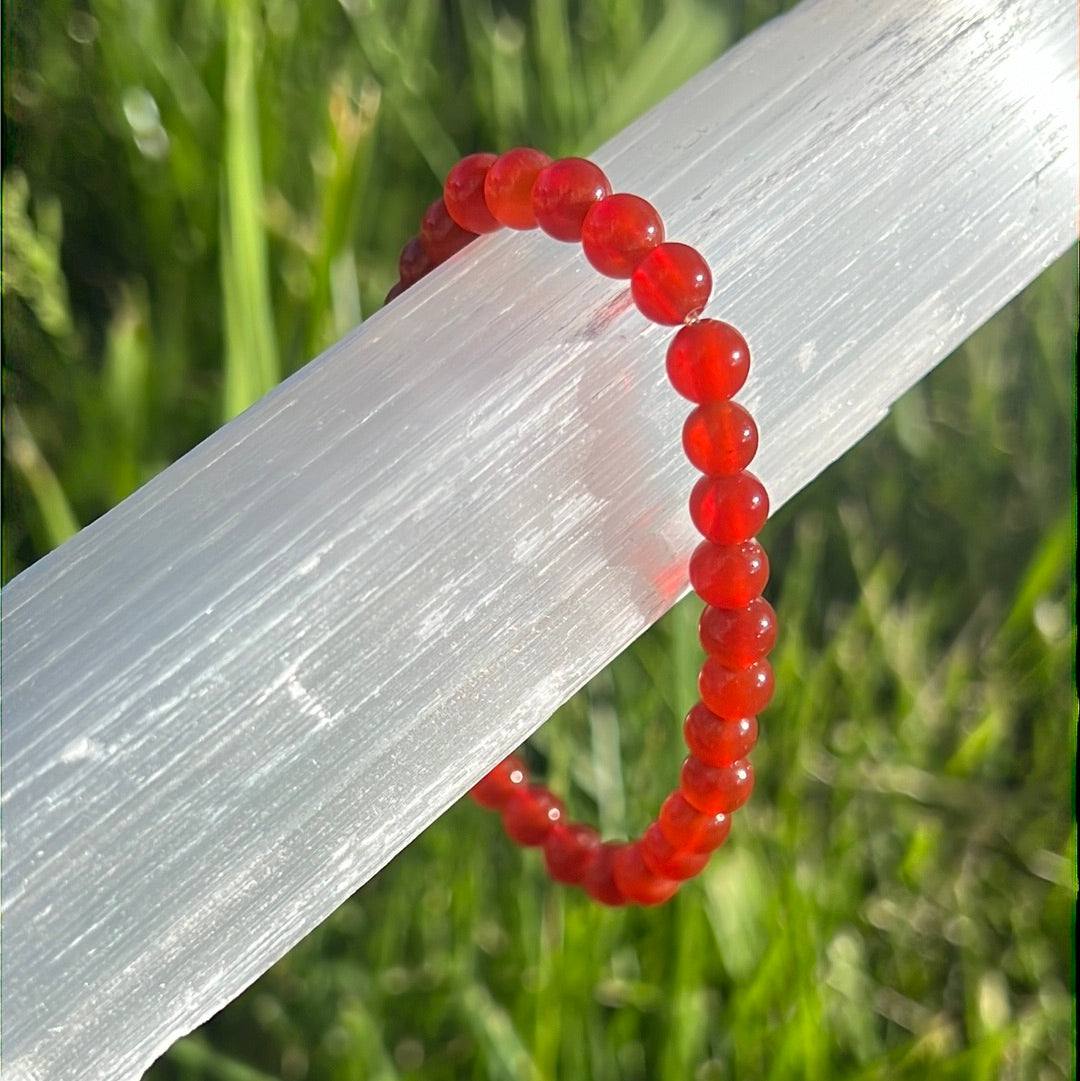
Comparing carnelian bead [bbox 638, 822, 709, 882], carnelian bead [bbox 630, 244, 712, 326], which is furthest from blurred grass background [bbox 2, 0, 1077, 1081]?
carnelian bead [bbox 630, 244, 712, 326]

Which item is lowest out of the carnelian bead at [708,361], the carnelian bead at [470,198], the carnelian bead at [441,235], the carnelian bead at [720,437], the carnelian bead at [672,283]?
the carnelian bead at [720,437]

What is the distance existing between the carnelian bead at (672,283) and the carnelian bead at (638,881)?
197 mm

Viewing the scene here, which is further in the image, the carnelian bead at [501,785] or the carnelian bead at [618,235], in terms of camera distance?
the carnelian bead at [501,785]

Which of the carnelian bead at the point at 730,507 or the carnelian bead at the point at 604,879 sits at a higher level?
the carnelian bead at the point at 730,507

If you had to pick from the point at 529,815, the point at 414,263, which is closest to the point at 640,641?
the point at 529,815

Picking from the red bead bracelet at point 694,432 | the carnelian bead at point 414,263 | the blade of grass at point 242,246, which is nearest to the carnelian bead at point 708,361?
the red bead bracelet at point 694,432

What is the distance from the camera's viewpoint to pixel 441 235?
397 mm

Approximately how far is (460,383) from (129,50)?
14.9 inches

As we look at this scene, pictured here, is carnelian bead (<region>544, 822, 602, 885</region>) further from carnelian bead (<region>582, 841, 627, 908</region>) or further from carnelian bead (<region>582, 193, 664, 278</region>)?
carnelian bead (<region>582, 193, 664, 278</region>)

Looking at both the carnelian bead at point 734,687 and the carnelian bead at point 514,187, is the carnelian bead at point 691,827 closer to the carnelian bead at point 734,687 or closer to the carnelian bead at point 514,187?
the carnelian bead at point 734,687

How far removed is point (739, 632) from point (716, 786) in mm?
54

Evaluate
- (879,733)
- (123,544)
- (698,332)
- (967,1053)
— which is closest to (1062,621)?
(879,733)

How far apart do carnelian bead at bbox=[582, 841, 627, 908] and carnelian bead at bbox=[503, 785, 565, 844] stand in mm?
24

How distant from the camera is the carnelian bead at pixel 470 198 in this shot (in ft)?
1.21
